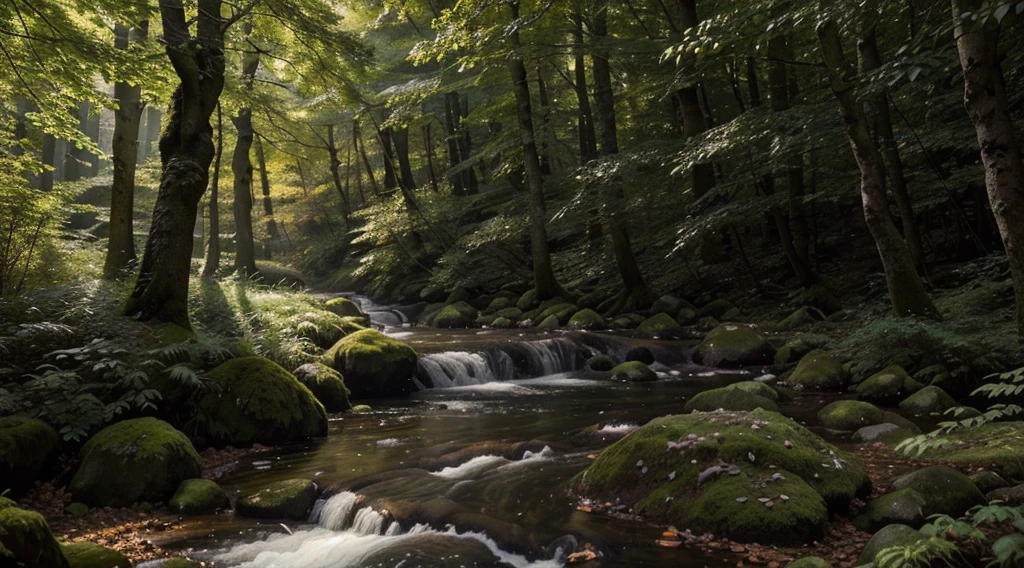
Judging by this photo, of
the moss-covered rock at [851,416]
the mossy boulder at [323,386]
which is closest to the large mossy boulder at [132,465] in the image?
the mossy boulder at [323,386]

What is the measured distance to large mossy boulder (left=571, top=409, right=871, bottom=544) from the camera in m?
4.73

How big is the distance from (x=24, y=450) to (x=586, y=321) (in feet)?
44.2

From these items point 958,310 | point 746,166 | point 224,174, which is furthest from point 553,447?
point 224,174

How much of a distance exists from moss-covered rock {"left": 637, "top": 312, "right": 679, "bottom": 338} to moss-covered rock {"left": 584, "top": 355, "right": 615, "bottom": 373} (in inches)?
88.1

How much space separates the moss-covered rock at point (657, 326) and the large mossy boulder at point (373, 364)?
644 cm

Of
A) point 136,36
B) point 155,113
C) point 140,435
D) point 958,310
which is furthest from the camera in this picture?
point 155,113

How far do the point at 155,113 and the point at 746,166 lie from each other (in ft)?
191

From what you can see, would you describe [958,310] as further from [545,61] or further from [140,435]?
[545,61]

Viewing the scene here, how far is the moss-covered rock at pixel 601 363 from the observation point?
13.8 metres

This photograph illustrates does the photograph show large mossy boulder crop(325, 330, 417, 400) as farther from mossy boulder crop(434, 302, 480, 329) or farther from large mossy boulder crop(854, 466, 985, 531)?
large mossy boulder crop(854, 466, 985, 531)

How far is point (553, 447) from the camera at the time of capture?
7684 mm

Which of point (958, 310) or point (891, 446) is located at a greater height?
point (958, 310)

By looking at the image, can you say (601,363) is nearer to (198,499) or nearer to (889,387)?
(889,387)

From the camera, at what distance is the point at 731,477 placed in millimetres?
5141
